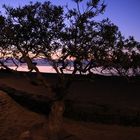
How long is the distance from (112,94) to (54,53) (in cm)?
818

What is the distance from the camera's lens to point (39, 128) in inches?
404

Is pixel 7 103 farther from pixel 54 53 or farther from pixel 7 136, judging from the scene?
pixel 54 53

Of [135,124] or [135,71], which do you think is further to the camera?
[135,124]

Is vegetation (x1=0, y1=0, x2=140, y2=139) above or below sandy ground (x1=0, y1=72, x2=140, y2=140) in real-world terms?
above

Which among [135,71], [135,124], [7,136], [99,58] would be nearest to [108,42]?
[99,58]

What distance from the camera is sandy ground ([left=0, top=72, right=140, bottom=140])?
32.9ft

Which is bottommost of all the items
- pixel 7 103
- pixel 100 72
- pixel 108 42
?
pixel 7 103

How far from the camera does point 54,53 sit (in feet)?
29.2

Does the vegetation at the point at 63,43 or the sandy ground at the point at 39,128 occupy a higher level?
the vegetation at the point at 63,43

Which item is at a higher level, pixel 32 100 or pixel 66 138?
pixel 32 100

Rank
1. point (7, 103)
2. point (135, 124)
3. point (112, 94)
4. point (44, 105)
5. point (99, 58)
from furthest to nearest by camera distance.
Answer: point (112, 94)
point (44, 105)
point (135, 124)
point (7, 103)
point (99, 58)

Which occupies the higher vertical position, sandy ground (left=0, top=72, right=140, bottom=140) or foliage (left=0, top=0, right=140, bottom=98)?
foliage (left=0, top=0, right=140, bottom=98)

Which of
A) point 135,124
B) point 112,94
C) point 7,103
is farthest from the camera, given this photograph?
point 112,94

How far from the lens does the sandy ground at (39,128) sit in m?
10.0
